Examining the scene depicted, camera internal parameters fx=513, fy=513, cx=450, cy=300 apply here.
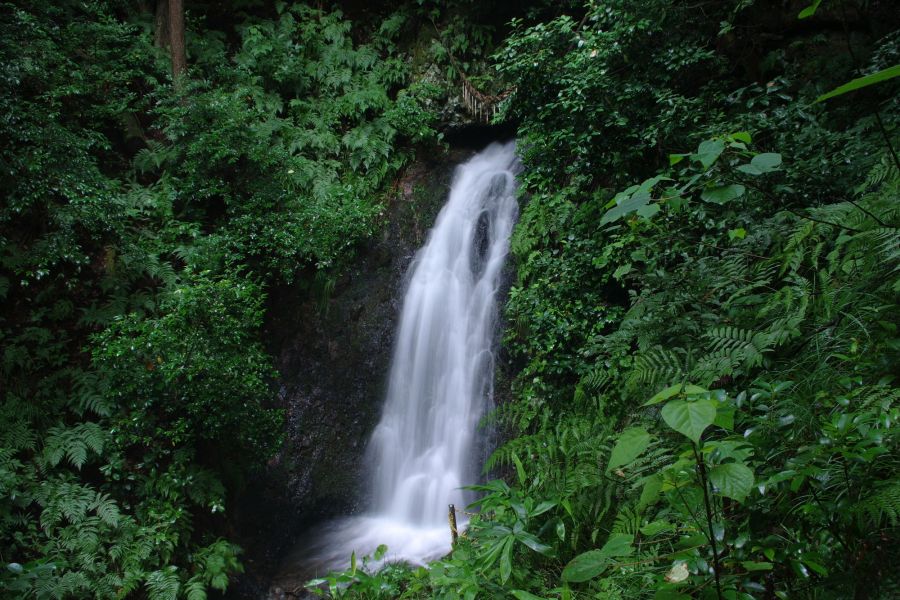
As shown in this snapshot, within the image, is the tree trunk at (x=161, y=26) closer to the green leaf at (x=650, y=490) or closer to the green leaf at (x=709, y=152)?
the green leaf at (x=709, y=152)

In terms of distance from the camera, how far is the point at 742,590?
1686 millimetres

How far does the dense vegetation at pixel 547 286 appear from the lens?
196cm

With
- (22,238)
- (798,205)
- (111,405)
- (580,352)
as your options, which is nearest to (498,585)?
(580,352)

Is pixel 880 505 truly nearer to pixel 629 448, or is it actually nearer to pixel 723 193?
pixel 629 448

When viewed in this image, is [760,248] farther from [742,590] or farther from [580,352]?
[742,590]

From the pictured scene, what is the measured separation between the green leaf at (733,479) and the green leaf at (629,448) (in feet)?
0.93

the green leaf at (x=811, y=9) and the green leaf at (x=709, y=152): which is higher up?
the green leaf at (x=811, y=9)

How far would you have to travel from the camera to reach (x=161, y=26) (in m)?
8.98

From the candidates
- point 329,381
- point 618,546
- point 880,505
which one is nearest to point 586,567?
point 618,546

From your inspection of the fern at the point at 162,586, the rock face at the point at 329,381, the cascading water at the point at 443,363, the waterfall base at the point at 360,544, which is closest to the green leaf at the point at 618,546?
the waterfall base at the point at 360,544

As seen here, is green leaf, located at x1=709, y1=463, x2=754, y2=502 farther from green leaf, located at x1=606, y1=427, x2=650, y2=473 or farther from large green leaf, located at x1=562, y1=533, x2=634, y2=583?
large green leaf, located at x1=562, y1=533, x2=634, y2=583

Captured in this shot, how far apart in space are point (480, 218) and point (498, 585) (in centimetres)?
570

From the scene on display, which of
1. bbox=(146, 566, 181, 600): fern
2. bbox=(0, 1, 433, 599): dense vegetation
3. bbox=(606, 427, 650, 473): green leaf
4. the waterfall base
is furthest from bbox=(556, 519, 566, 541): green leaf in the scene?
bbox=(146, 566, 181, 600): fern

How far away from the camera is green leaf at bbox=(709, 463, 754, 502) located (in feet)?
4.64
